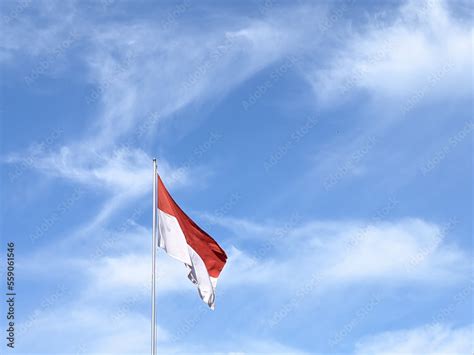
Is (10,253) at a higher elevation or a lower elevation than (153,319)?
higher

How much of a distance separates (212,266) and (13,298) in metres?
9.34

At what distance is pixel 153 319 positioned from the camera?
2325cm

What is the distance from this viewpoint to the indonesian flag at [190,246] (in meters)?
25.7

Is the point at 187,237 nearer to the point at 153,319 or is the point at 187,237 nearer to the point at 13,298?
Answer: the point at 153,319

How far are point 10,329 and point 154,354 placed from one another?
1036cm

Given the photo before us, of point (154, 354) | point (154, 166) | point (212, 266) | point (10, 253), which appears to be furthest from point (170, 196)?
point (10, 253)

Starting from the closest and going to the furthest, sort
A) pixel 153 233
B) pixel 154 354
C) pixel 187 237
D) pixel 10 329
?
pixel 154 354 → pixel 153 233 → pixel 187 237 → pixel 10 329

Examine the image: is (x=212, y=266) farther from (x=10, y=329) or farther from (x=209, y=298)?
(x=10, y=329)

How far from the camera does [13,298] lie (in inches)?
1190

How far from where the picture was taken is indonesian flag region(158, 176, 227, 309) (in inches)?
1011

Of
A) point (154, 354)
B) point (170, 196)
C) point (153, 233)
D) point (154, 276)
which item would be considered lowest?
point (154, 354)

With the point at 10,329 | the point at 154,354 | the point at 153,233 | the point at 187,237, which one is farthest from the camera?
the point at 10,329

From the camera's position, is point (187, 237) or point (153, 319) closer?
point (153, 319)

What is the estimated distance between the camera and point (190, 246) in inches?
1048
